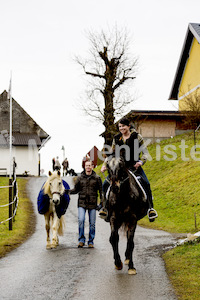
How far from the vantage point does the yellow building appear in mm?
39938

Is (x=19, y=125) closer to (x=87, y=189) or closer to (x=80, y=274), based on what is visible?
(x=87, y=189)

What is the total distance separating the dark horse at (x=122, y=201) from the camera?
8391 mm

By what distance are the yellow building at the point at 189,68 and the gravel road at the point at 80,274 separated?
27912mm

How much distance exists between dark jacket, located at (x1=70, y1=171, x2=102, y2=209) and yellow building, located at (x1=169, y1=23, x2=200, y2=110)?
2641cm

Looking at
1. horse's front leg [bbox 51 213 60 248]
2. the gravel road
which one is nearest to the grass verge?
the gravel road

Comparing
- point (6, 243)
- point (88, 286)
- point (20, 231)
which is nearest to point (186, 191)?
point (20, 231)

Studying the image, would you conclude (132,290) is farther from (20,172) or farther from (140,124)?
(20,172)

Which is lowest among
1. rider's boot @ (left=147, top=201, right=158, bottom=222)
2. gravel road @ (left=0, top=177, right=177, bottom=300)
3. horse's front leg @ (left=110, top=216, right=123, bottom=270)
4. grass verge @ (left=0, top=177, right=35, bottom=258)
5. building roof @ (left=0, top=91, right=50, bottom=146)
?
grass verge @ (left=0, top=177, right=35, bottom=258)

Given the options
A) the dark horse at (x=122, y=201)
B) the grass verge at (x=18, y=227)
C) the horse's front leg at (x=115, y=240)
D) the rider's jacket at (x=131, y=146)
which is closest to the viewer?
the dark horse at (x=122, y=201)

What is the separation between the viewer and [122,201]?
8711mm

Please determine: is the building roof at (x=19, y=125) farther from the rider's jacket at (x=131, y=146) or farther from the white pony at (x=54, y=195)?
the rider's jacket at (x=131, y=146)

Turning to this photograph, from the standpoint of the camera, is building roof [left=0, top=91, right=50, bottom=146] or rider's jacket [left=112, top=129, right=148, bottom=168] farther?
building roof [left=0, top=91, right=50, bottom=146]

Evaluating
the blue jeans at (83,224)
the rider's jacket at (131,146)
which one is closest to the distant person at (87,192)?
the blue jeans at (83,224)

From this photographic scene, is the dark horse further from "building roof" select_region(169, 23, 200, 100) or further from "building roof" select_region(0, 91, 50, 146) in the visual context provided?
"building roof" select_region(0, 91, 50, 146)
